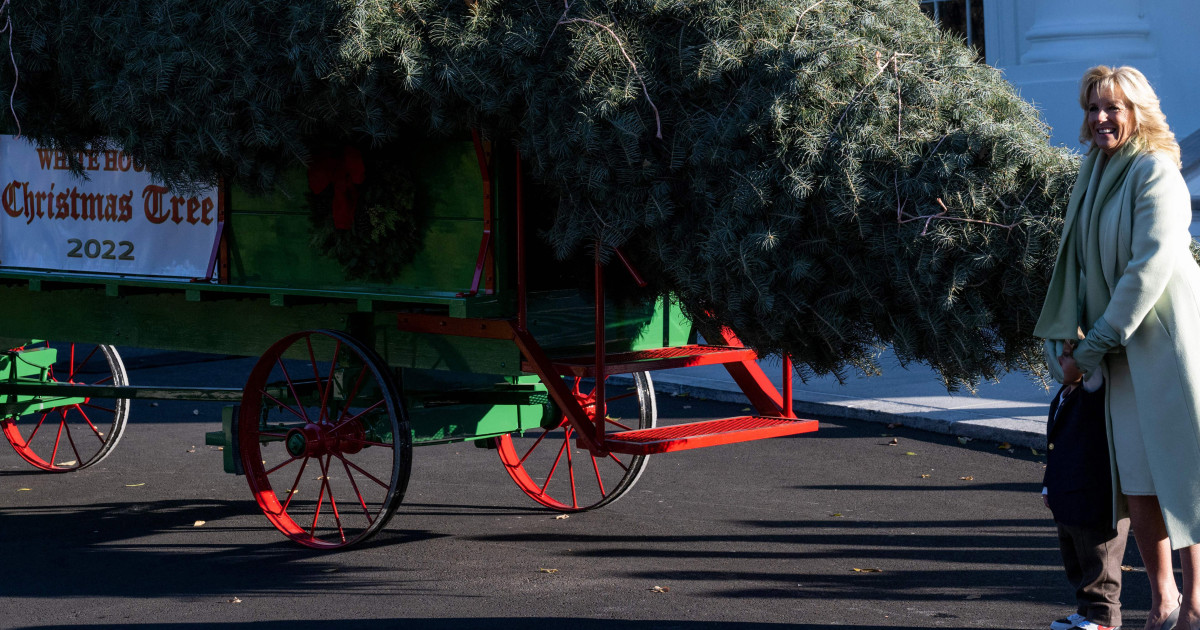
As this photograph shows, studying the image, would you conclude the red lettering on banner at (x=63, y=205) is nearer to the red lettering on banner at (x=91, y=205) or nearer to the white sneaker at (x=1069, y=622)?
the red lettering on banner at (x=91, y=205)

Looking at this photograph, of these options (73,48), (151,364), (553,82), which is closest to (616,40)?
(553,82)

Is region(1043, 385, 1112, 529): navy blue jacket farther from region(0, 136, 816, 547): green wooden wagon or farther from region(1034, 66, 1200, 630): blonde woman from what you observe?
region(0, 136, 816, 547): green wooden wagon

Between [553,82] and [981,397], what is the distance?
222 inches

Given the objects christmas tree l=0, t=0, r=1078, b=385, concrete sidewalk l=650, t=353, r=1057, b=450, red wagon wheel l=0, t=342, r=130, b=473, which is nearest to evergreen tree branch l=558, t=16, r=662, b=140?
christmas tree l=0, t=0, r=1078, b=385

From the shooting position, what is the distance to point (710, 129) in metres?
4.91

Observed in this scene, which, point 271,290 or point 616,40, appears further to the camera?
point 271,290

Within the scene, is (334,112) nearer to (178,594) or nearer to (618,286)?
(618,286)

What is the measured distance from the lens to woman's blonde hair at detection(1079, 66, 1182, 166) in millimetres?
4152

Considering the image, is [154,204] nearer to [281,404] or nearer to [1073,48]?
[281,404]

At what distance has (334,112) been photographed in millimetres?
5480

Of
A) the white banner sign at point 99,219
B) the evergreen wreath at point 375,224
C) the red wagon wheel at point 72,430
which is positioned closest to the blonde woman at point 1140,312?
the evergreen wreath at point 375,224

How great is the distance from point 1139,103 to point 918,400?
229 inches

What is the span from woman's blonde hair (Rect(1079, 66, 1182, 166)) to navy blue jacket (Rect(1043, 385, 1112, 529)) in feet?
2.46

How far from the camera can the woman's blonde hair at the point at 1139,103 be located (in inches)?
163
